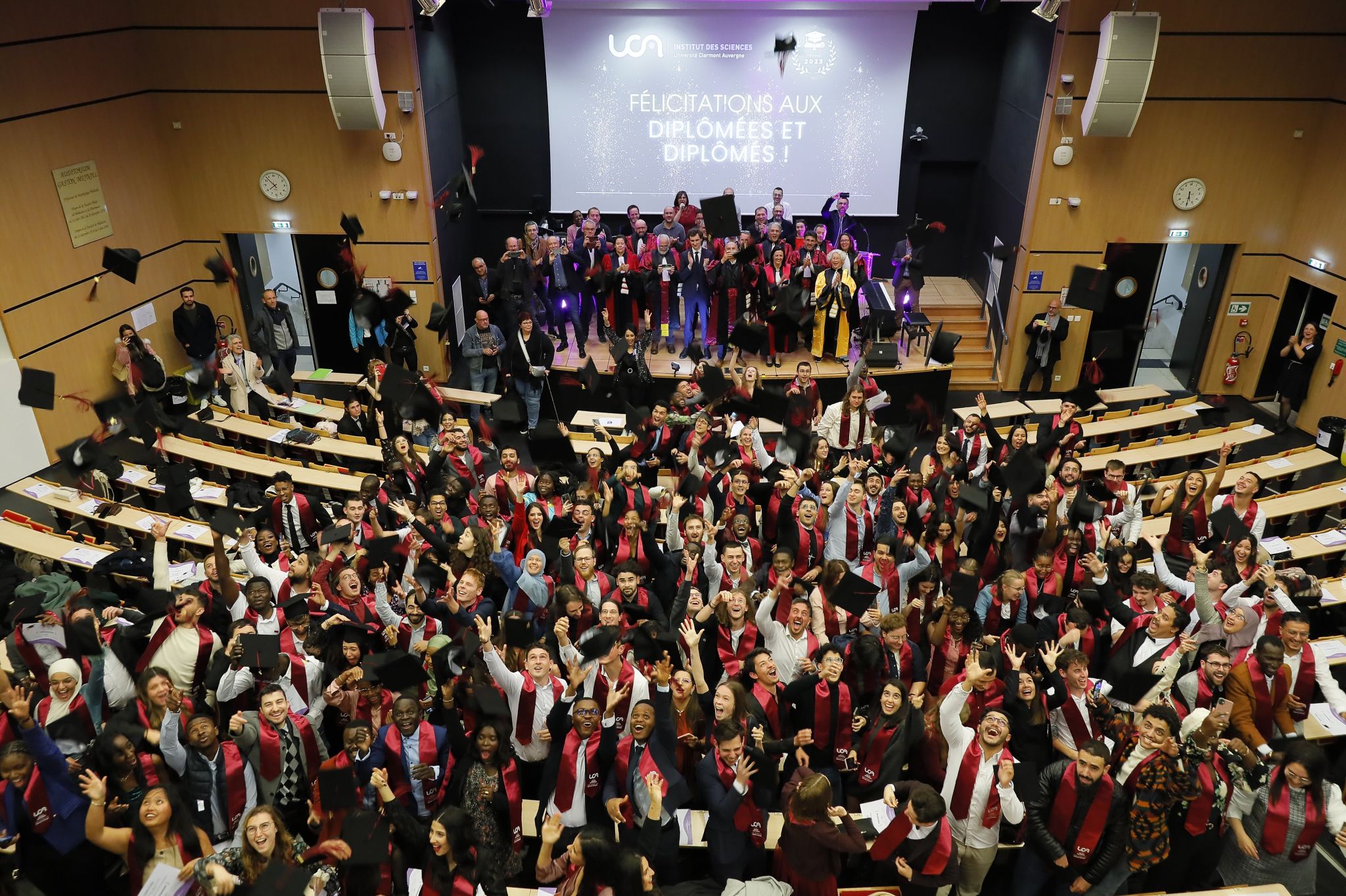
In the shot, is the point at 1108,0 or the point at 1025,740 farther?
the point at 1108,0

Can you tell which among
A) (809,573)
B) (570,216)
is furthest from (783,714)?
(570,216)

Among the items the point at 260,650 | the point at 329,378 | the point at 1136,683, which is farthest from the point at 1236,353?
the point at 260,650

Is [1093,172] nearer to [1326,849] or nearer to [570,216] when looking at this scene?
[570,216]

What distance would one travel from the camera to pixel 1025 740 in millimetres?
5062

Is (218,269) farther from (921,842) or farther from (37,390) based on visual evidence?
(921,842)

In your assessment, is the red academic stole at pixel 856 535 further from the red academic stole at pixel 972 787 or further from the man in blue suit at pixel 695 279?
the man in blue suit at pixel 695 279

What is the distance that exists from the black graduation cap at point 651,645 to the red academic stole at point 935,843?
1.46 meters

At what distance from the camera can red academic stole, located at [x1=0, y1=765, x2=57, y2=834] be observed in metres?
4.53

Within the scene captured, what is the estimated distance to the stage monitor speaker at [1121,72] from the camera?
10844mm

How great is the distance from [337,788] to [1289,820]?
15.2 feet

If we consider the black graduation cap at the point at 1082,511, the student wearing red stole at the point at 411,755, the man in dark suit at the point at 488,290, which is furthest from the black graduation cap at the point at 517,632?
the man in dark suit at the point at 488,290

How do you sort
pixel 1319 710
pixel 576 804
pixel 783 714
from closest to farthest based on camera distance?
pixel 576 804 → pixel 783 714 → pixel 1319 710

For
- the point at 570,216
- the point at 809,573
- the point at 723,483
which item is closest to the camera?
the point at 809,573

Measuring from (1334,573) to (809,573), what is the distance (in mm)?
5184
